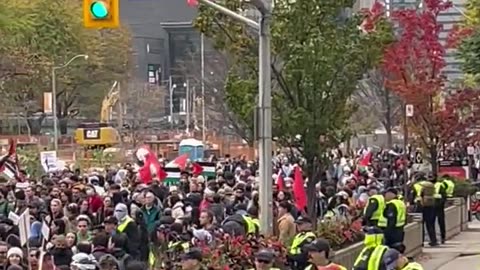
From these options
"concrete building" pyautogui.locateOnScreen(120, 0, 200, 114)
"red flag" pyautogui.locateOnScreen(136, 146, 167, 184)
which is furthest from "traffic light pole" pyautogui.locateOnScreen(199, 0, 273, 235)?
"concrete building" pyautogui.locateOnScreen(120, 0, 200, 114)

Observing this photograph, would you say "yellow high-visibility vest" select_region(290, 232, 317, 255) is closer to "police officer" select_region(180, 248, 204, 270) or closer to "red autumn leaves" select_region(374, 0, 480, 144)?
"police officer" select_region(180, 248, 204, 270)

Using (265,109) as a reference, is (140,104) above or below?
below

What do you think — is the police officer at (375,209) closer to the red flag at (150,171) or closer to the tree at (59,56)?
the red flag at (150,171)

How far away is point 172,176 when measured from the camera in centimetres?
3055

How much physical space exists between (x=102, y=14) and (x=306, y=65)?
5985 millimetres

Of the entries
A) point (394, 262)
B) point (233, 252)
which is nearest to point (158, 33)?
point (233, 252)

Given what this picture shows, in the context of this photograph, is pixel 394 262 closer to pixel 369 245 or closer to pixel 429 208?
pixel 369 245

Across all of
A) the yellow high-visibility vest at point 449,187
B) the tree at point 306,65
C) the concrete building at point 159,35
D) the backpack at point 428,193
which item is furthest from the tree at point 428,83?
the concrete building at point 159,35

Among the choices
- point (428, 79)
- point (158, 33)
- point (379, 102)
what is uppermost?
point (158, 33)

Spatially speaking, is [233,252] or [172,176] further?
[172,176]

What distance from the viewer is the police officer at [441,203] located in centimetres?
2808

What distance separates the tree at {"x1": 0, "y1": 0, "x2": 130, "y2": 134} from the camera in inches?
2793

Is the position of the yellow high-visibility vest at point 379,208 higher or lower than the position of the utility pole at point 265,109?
lower

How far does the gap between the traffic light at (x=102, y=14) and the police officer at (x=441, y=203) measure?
46.4ft
